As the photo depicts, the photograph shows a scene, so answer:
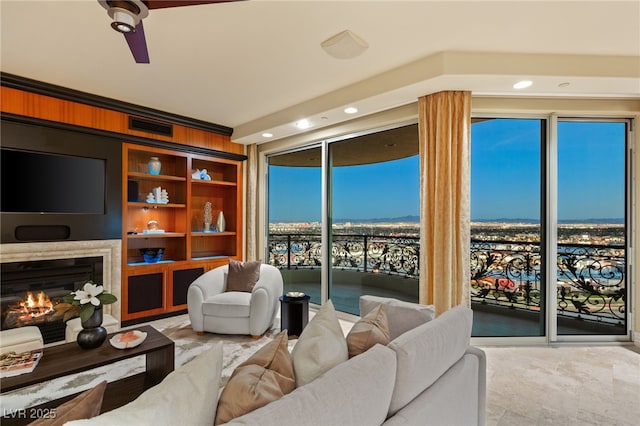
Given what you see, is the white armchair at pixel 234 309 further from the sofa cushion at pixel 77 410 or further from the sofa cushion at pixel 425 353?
the sofa cushion at pixel 77 410

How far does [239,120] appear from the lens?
187 inches

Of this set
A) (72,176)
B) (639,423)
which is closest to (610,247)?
(639,423)

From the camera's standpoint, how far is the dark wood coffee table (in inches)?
69.7

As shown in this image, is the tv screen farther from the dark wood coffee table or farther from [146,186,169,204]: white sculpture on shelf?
the dark wood coffee table

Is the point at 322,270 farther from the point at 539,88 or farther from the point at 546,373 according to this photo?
the point at 539,88

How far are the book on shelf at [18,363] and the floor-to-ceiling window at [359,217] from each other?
9.93ft

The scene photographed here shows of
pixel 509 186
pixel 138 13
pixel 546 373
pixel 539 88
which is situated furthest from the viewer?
pixel 509 186

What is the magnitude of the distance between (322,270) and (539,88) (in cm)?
310

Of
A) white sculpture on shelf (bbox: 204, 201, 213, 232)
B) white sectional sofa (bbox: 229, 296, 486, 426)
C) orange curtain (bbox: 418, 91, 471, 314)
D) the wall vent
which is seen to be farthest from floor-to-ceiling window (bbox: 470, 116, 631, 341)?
the wall vent

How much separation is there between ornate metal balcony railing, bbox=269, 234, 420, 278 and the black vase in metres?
2.82

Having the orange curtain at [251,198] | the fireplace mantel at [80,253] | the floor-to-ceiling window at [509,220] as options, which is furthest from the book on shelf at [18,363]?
the floor-to-ceiling window at [509,220]

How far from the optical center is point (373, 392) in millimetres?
1086

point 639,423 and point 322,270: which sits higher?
point 322,270

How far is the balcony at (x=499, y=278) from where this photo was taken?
143 inches
